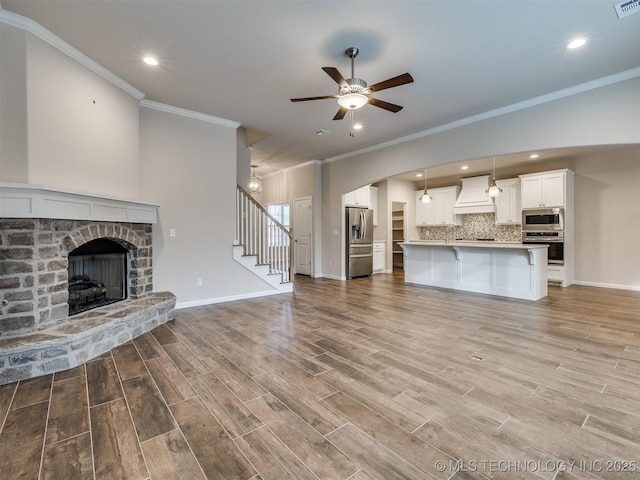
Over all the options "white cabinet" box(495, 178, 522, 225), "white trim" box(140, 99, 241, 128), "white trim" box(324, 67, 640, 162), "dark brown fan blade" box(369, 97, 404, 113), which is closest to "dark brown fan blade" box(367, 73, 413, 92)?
"dark brown fan blade" box(369, 97, 404, 113)

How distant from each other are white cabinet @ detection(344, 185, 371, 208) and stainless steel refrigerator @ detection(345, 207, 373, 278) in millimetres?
239

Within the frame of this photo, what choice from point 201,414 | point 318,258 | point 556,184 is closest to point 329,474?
point 201,414

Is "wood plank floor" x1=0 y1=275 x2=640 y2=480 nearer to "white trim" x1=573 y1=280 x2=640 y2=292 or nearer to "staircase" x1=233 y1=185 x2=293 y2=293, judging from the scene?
"staircase" x1=233 y1=185 x2=293 y2=293

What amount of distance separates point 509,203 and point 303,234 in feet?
17.6

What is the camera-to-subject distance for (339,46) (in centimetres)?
298

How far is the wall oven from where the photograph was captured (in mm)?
6285

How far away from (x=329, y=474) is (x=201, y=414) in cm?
95

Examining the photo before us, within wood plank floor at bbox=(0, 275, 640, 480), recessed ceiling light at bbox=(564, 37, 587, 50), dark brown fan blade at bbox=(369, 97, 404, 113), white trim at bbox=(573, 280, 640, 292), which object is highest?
recessed ceiling light at bbox=(564, 37, 587, 50)

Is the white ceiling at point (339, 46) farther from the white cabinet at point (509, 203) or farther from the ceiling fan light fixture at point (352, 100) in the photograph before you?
the white cabinet at point (509, 203)

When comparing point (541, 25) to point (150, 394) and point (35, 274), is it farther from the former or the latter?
point (35, 274)

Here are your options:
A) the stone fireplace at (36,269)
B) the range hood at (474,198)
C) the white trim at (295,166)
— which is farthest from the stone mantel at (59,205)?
the range hood at (474,198)

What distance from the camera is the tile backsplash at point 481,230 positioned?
25.0ft

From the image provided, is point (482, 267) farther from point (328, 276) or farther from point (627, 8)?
point (627, 8)

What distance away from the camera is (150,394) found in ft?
7.02
